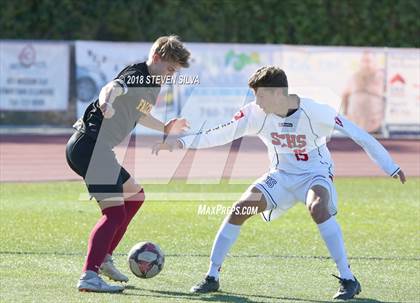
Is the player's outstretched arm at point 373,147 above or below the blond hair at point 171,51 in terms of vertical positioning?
below

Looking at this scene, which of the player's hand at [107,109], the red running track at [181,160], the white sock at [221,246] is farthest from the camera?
the red running track at [181,160]

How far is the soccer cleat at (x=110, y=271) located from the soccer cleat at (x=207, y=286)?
0.62m

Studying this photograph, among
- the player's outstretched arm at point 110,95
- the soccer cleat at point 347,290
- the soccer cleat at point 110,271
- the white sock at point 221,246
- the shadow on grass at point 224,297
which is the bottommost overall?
the shadow on grass at point 224,297

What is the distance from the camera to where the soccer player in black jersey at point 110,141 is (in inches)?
299

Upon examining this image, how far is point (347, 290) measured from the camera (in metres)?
7.54

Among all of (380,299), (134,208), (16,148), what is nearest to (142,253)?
(134,208)

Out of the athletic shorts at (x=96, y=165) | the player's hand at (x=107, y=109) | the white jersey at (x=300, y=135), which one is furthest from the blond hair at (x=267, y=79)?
the athletic shorts at (x=96, y=165)

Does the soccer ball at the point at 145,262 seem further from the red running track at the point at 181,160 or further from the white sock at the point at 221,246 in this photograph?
the red running track at the point at 181,160

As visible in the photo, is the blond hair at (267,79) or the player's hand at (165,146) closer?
the blond hair at (267,79)

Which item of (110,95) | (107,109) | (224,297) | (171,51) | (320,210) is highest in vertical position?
(171,51)

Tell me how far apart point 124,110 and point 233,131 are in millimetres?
879

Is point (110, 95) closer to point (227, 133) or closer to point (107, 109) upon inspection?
point (107, 109)

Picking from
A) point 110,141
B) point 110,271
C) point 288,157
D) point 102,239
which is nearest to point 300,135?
point 288,157

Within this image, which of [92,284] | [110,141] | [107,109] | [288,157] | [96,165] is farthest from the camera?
[288,157]
